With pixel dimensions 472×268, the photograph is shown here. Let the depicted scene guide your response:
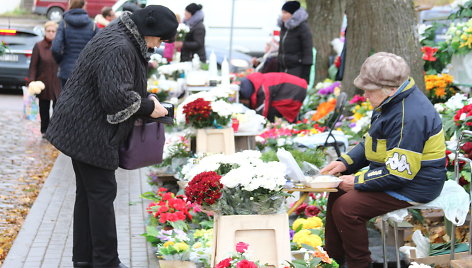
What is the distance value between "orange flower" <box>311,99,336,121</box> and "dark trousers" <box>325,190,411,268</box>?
6132 mm

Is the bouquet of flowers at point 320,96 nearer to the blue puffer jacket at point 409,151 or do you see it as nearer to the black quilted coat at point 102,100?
the blue puffer jacket at point 409,151

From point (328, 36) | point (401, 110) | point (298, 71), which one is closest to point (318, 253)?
point (401, 110)

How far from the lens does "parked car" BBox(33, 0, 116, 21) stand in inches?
1067

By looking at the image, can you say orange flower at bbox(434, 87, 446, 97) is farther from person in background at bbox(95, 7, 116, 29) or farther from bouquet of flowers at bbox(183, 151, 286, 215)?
person in background at bbox(95, 7, 116, 29)

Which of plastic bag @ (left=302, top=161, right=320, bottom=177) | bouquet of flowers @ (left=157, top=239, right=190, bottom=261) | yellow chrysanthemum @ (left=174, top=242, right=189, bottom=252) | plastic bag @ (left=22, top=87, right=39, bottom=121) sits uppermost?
plastic bag @ (left=302, top=161, right=320, bottom=177)

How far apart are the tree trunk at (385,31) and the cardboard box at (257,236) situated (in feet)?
16.7

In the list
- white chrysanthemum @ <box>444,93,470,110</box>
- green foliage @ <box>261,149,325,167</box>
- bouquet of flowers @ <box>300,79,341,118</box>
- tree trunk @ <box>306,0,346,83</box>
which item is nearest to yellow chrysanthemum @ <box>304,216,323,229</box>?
green foliage @ <box>261,149,325,167</box>

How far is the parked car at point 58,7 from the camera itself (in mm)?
27109

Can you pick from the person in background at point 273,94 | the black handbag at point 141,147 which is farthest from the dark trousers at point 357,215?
the person in background at point 273,94

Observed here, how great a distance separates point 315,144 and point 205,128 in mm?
1210

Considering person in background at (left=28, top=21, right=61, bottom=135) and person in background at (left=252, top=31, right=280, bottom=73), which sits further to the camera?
person in background at (left=252, top=31, right=280, bottom=73)

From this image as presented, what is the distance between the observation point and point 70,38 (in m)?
10.5

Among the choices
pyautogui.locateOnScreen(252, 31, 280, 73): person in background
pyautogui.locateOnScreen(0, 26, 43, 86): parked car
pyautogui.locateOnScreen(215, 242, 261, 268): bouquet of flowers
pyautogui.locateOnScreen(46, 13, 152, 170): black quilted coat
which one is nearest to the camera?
pyautogui.locateOnScreen(215, 242, 261, 268): bouquet of flowers

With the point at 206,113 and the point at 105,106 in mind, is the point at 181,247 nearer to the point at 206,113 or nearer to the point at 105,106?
the point at 105,106
